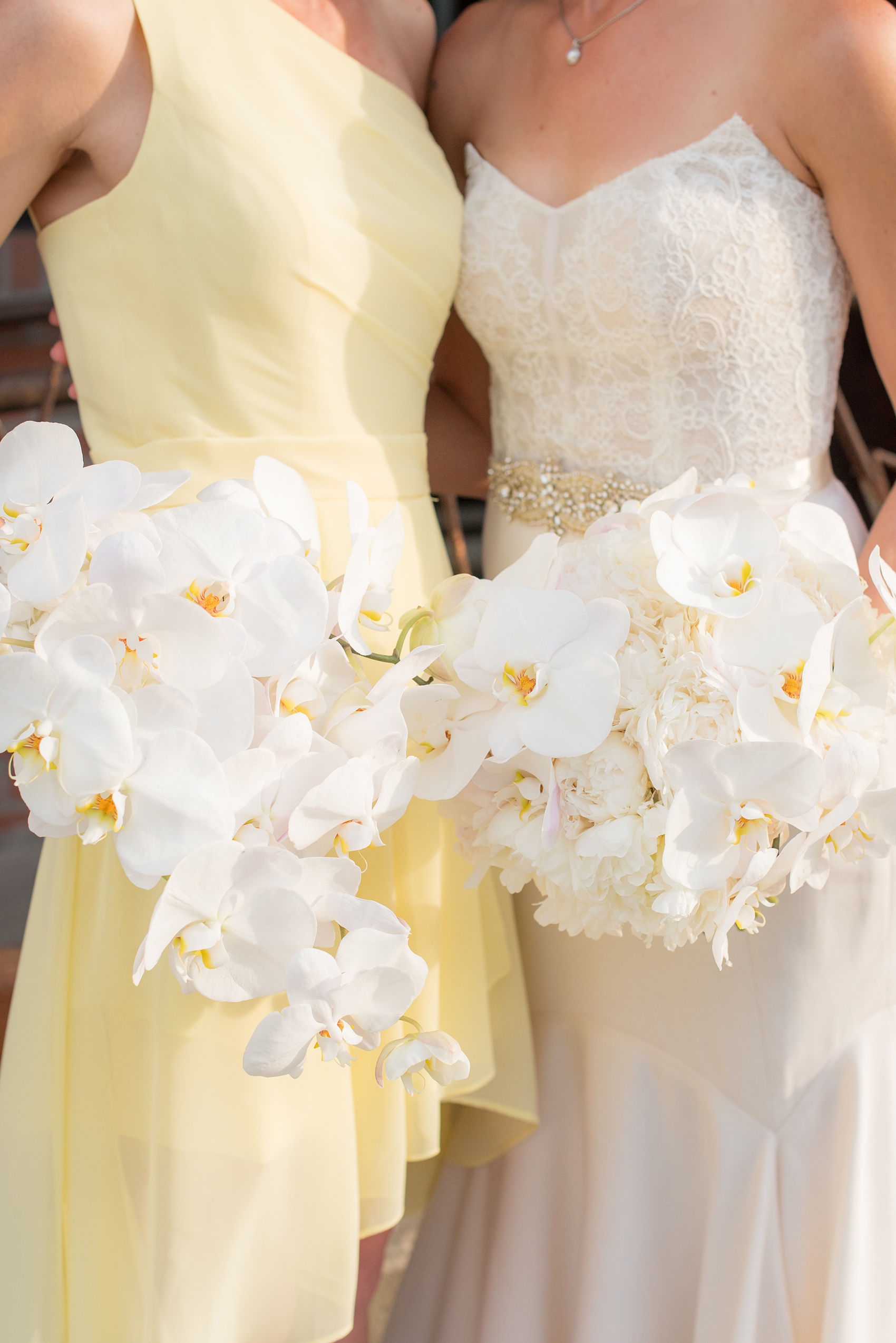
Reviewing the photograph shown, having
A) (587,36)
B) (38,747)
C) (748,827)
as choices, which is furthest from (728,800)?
(587,36)

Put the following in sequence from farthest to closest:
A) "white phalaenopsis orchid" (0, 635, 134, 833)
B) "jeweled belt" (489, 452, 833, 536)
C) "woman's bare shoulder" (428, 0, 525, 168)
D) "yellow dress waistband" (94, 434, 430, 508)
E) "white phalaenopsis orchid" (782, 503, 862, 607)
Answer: "woman's bare shoulder" (428, 0, 525, 168) < "jeweled belt" (489, 452, 833, 536) < "yellow dress waistband" (94, 434, 430, 508) < "white phalaenopsis orchid" (782, 503, 862, 607) < "white phalaenopsis orchid" (0, 635, 134, 833)

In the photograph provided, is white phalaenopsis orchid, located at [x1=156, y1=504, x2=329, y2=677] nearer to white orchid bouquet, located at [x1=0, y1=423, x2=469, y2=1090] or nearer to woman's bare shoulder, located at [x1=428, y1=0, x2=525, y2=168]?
white orchid bouquet, located at [x1=0, y1=423, x2=469, y2=1090]

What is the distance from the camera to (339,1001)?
0.71 m

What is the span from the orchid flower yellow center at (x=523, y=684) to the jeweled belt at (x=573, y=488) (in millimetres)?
564

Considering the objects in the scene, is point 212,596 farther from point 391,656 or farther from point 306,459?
point 306,459

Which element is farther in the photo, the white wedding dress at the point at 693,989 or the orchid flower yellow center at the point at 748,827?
the white wedding dress at the point at 693,989

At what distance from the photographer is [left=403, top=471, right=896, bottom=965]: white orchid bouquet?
782mm
